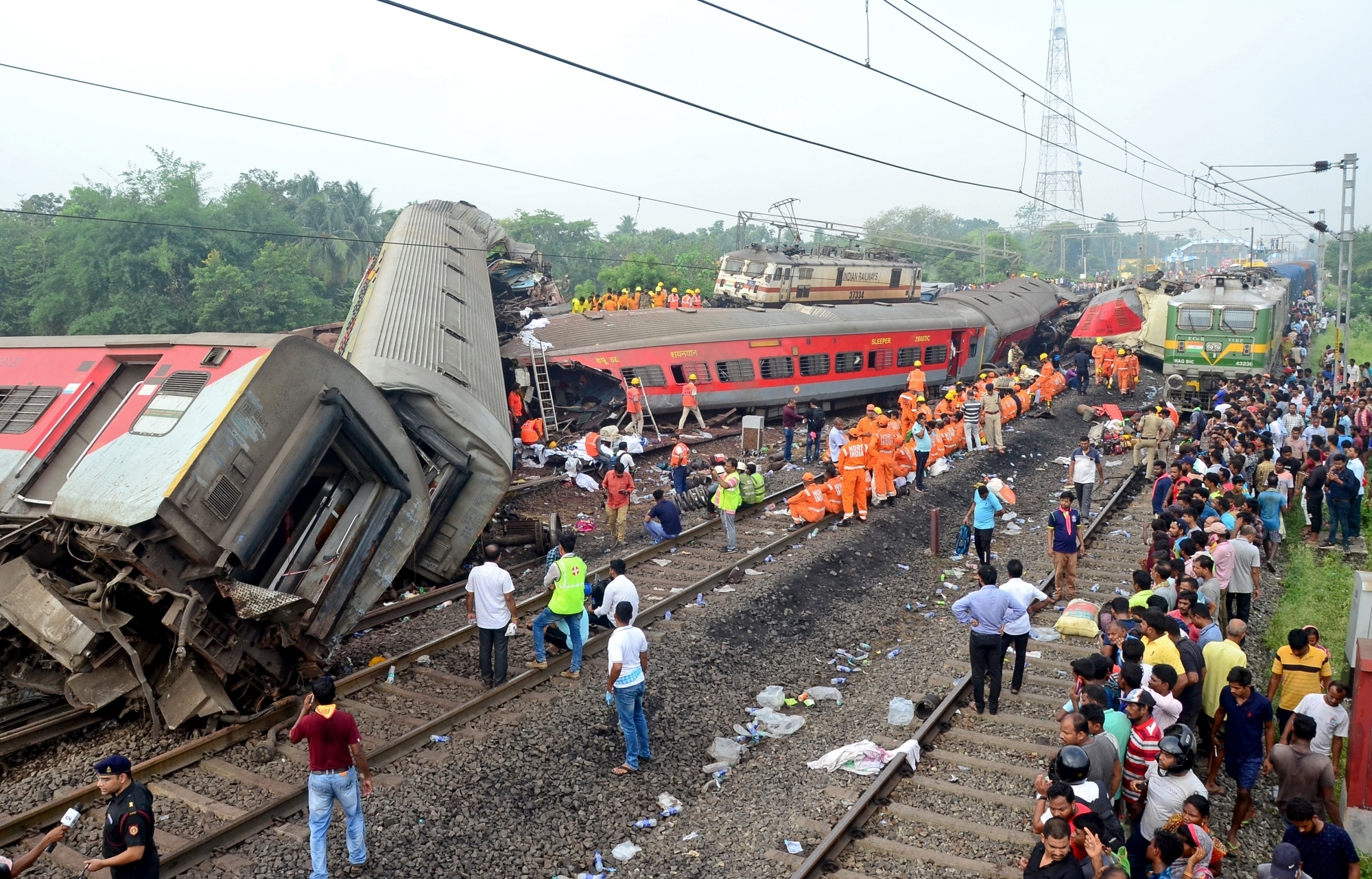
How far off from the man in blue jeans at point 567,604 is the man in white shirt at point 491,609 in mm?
359

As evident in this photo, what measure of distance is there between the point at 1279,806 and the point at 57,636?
8.28 meters

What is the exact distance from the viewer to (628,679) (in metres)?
7.25

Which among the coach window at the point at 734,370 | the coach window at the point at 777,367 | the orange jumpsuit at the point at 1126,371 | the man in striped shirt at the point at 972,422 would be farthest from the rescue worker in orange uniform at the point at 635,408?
the orange jumpsuit at the point at 1126,371

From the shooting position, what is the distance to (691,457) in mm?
17797

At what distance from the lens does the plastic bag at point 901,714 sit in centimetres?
811

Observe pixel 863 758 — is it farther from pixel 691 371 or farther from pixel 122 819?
pixel 691 371

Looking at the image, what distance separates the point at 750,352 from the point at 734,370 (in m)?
0.53

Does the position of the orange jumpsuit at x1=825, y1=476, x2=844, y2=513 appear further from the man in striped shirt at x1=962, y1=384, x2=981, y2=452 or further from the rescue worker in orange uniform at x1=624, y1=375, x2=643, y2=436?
the rescue worker in orange uniform at x1=624, y1=375, x2=643, y2=436

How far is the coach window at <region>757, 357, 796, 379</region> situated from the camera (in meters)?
21.4

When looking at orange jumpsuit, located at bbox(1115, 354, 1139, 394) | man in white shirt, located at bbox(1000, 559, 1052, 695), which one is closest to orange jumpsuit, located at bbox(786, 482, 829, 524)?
man in white shirt, located at bbox(1000, 559, 1052, 695)

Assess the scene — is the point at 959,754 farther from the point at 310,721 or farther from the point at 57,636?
the point at 57,636

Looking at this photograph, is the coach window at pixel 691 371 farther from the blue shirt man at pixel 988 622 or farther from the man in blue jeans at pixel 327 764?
the man in blue jeans at pixel 327 764

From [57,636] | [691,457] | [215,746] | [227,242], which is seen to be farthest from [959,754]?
[227,242]

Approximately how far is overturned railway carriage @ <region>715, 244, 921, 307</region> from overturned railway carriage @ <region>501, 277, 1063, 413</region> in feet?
6.66
